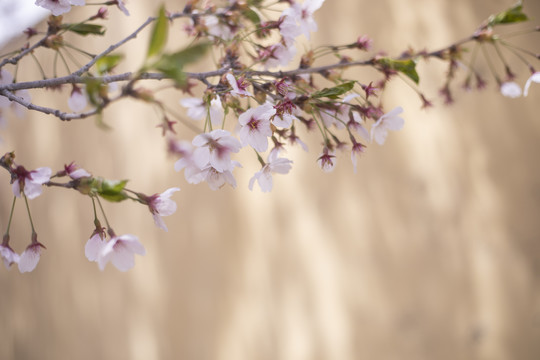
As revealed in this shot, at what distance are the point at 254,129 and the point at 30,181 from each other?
252 millimetres

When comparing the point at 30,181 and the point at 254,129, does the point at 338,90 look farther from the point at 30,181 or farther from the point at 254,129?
the point at 30,181

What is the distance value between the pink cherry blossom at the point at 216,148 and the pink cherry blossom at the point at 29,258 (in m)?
0.25

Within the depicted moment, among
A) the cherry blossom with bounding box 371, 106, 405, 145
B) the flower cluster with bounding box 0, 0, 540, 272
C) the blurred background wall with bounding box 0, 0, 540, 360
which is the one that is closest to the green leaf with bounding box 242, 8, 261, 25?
the flower cluster with bounding box 0, 0, 540, 272

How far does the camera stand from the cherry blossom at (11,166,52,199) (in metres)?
0.43

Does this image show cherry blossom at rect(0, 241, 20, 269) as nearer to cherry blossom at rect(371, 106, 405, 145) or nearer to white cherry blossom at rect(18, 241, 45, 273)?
white cherry blossom at rect(18, 241, 45, 273)

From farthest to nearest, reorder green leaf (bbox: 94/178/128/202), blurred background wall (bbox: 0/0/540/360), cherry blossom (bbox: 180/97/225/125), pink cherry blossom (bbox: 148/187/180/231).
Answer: blurred background wall (bbox: 0/0/540/360), cherry blossom (bbox: 180/97/225/125), pink cherry blossom (bbox: 148/187/180/231), green leaf (bbox: 94/178/128/202)

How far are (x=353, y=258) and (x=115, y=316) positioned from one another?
113cm

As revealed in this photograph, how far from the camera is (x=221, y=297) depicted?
1649 millimetres

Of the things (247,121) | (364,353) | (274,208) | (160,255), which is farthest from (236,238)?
(247,121)

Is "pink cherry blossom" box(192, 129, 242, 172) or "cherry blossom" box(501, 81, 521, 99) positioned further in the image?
"cherry blossom" box(501, 81, 521, 99)

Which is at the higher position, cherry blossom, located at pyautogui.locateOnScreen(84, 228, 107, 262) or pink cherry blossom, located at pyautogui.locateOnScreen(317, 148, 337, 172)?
pink cherry blossom, located at pyautogui.locateOnScreen(317, 148, 337, 172)

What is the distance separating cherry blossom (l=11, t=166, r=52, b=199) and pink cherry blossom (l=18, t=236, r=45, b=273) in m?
0.11

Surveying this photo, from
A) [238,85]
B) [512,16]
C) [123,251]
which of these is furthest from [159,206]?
[512,16]

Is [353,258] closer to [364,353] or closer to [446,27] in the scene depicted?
[364,353]
